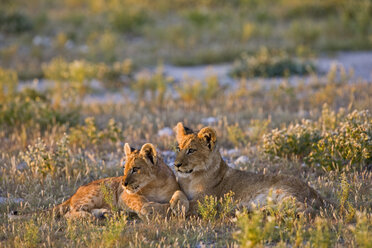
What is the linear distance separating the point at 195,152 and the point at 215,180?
48 centimetres

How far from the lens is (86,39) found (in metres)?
21.6

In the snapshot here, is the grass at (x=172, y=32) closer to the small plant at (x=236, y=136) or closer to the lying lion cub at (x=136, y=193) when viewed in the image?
the small plant at (x=236, y=136)

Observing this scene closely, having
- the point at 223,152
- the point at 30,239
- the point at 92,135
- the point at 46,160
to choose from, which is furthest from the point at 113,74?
the point at 30,239

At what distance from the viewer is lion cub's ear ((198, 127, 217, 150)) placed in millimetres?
6832

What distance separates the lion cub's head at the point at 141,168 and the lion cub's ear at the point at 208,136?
24.6 inches

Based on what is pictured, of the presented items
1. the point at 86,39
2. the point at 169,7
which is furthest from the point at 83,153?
the point at 169,7

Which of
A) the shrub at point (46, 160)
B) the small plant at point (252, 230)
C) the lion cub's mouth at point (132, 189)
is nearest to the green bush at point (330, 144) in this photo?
the lion cub's mouth at point (132, 189)

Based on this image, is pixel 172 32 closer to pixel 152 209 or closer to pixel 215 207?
pixel 215 207

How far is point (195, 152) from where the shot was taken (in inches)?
269

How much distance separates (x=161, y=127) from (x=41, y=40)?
1102 centimetres

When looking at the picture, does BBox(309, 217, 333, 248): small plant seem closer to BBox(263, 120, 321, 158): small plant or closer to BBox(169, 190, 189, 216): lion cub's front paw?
BBox(169, 190, 189, 216): lion cub's front paw

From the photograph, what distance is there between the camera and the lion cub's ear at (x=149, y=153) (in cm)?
683

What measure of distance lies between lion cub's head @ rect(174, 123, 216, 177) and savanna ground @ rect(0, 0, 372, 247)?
A: 18.5 inches

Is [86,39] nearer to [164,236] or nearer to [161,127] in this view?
[161,127]
